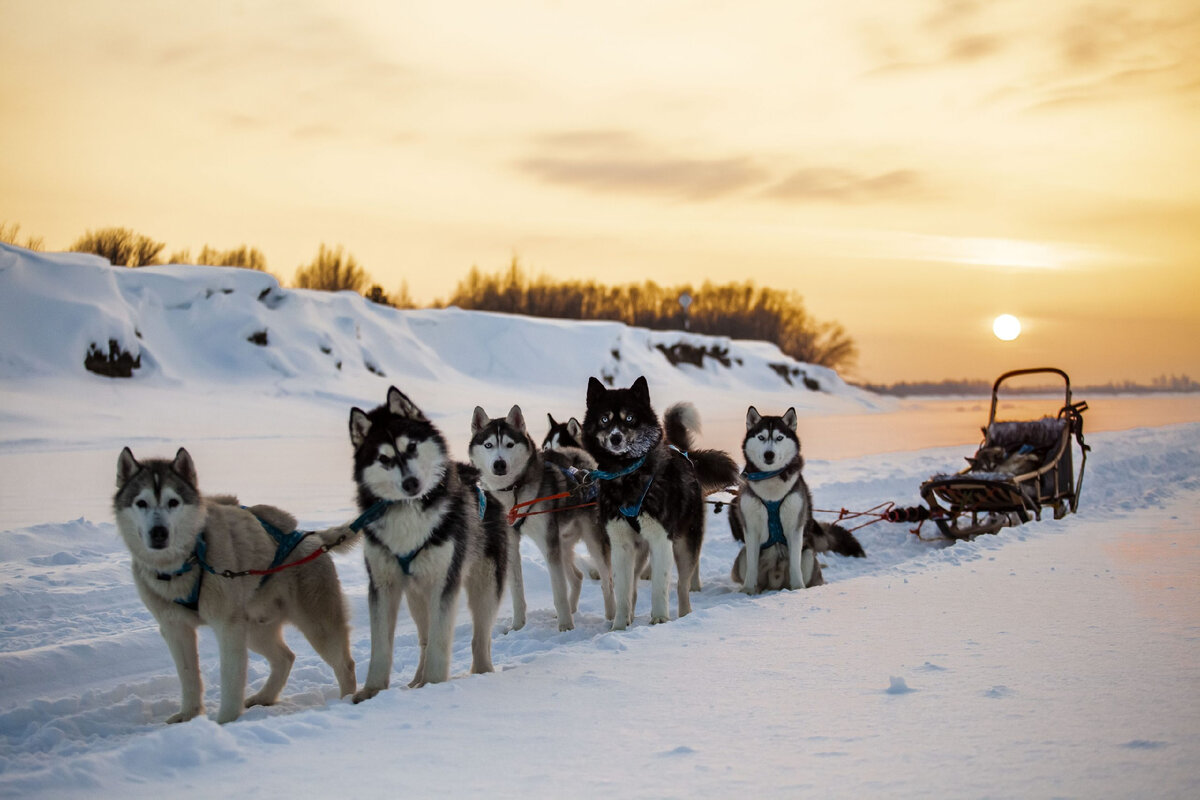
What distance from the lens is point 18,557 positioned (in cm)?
656

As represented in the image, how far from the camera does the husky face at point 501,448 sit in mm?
5734

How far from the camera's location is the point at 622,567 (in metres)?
5.38

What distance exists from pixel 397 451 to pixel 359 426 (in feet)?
0.81

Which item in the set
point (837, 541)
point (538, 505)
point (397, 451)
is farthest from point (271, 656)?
point (837, 541)

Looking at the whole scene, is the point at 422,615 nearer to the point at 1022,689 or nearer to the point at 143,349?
the point at 1022,689

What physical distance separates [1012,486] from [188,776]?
690 cm

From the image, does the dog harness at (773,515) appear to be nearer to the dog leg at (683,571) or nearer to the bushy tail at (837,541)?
the dog leg at (683,571)

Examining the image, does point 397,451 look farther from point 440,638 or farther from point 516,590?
point 516,590

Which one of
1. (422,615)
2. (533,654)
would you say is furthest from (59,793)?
(533,654)

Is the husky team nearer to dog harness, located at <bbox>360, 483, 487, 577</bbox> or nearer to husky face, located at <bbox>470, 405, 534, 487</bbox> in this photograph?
dog harness, located at <bbox>360, 483, 487, 577</bbox>

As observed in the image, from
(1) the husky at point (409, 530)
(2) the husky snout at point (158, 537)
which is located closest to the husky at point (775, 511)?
(1) the husky at point (409, 530)

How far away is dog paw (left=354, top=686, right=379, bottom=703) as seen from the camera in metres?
3.78

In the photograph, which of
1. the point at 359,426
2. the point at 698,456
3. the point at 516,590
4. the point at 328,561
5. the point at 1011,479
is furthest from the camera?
the point at 1011,479

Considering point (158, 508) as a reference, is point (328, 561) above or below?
below
